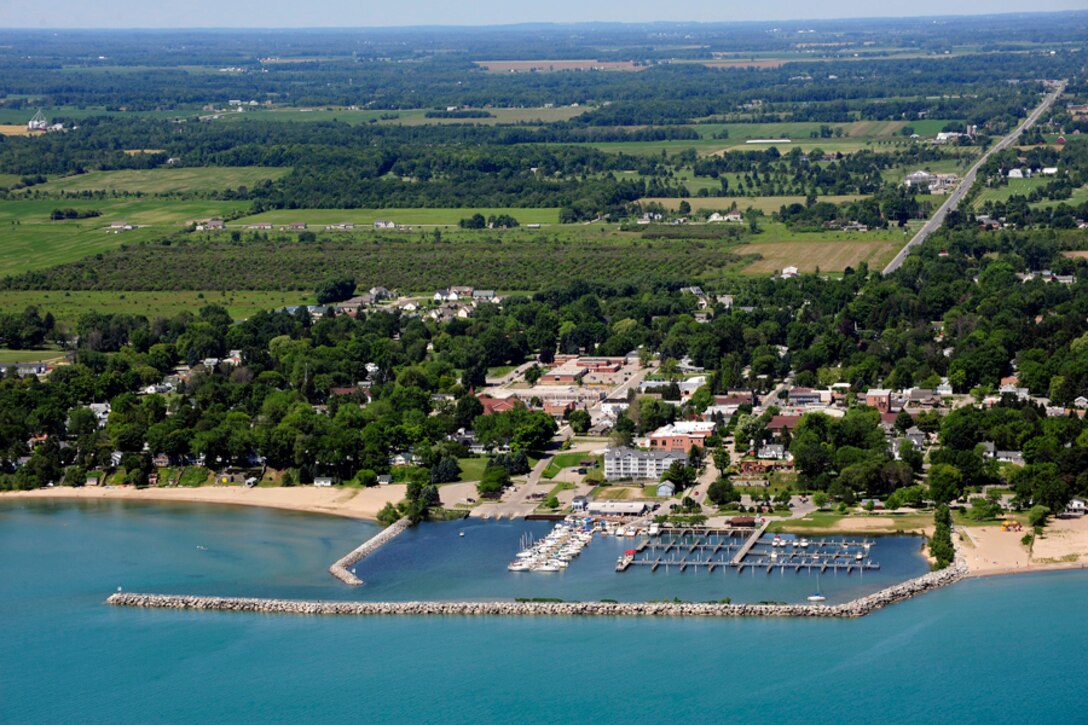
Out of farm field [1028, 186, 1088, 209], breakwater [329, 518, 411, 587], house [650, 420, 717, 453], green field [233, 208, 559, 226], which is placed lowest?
green field [233, 208, 559, 226]

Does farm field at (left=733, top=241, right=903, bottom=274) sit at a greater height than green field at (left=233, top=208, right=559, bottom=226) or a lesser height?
greater

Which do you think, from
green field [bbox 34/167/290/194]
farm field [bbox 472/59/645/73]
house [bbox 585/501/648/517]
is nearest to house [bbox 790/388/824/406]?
house [bbox 585/501/648/517]

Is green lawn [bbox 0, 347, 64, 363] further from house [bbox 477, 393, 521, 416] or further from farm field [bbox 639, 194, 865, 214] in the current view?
farm field [bbox 639, 194, 865, 214]

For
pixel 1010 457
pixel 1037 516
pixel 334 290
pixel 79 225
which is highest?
pixel 1037 516

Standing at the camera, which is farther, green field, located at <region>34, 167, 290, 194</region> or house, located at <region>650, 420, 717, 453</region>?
green field, located at <region>34, 167, 290, 194</region>

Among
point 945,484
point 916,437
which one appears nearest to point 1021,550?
point 945,484

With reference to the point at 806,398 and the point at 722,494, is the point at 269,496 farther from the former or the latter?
the point at 806,398
